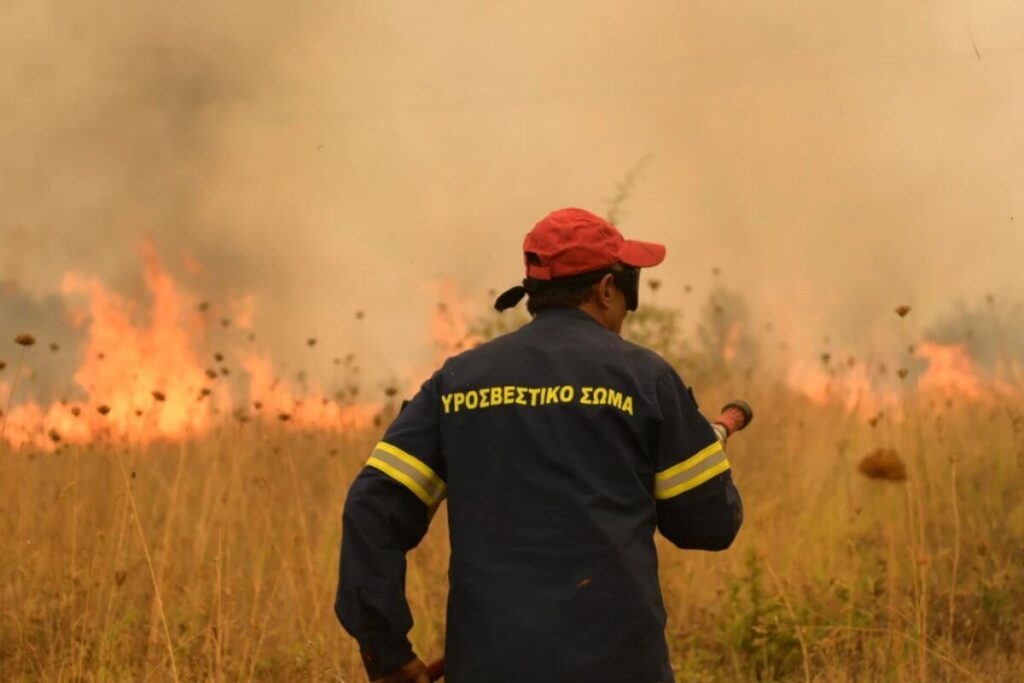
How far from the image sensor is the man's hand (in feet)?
10.3

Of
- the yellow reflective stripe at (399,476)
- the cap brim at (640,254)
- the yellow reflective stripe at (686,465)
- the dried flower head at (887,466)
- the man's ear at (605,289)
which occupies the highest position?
the cap brim at (640,254)

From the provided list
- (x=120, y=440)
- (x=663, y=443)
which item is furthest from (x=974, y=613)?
(x=120, y=440)

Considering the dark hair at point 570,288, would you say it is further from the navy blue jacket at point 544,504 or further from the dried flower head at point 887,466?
the dried flower head at point 887,466

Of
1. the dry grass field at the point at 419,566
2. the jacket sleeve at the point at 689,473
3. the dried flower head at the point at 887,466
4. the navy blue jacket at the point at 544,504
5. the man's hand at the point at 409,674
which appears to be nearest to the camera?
the navy blue jacket at the point at 544,504

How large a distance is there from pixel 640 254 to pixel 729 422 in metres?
0.57

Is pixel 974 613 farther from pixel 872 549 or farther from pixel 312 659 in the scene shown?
pixel 312 659

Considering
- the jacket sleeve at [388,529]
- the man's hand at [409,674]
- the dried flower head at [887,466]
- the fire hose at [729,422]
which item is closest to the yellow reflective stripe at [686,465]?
the fire hose at [729,422]

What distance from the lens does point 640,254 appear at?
321cm

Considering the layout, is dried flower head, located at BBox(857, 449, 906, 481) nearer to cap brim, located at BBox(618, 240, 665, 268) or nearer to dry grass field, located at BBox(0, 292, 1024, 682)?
dry grass field, located at BBox(0, 292, 1024, 682)

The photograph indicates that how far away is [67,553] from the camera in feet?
A: 20.0

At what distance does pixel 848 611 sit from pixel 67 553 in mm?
3900

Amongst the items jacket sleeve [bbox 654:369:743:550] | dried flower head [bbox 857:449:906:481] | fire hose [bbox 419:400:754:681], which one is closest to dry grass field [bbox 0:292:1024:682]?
dried flower head [bbox 857:449:906:481]

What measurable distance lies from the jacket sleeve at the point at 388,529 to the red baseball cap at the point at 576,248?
42 centimetres

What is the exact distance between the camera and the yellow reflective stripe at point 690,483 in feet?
9.95
